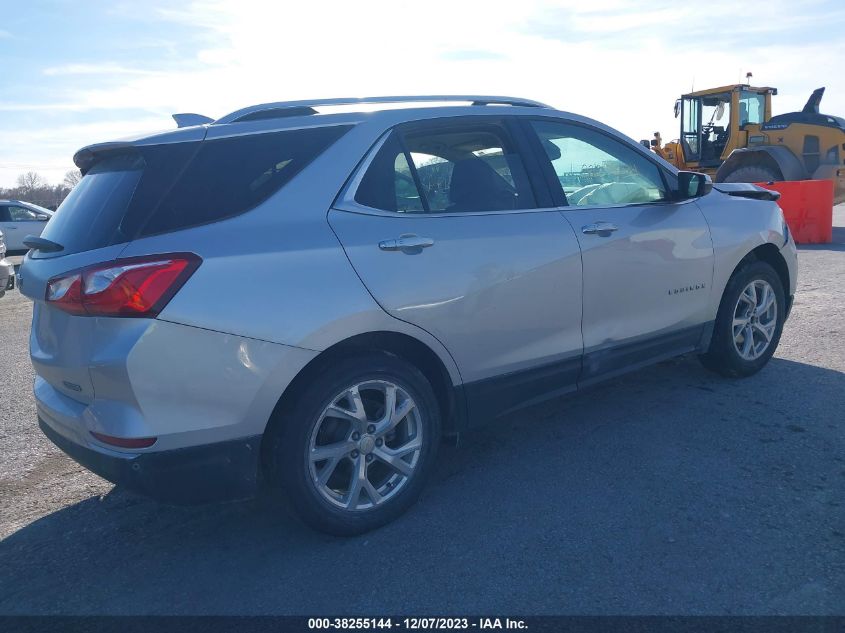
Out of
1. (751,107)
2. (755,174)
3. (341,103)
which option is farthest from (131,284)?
(751,107)

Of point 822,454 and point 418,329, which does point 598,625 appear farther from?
point 822,454

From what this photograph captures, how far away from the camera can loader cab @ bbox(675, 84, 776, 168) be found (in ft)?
54.2

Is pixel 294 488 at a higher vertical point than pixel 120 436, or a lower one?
lower

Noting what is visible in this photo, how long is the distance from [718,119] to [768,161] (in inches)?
64.5

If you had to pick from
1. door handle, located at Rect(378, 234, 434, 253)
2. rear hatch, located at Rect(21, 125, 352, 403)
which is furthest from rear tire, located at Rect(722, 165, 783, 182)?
rear hatch, located at Rect(21, 125, 352, 403)

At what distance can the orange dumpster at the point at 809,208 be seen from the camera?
13.0 metres

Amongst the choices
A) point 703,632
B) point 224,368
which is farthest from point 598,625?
point 224,368

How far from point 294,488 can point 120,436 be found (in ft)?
2.38

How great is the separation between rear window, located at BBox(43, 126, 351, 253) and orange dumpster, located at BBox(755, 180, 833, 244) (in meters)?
11.8

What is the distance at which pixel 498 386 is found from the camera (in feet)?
12.3

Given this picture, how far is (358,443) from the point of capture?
10.9 feet

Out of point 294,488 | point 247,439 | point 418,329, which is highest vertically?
point 418,329

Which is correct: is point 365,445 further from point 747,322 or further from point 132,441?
point 747,322

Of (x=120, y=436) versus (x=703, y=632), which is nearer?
(x=703, y=632)
